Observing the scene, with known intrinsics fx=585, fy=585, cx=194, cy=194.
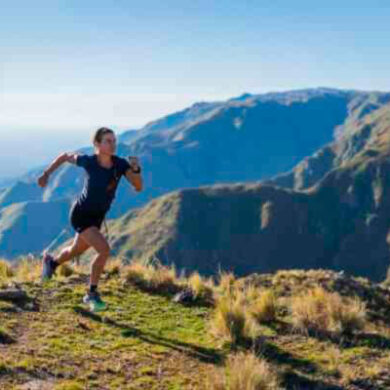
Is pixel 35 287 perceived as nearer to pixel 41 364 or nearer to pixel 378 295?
pixel 41 364

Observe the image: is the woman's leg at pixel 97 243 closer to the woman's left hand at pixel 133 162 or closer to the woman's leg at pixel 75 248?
the woman's leg at pixel 75 248

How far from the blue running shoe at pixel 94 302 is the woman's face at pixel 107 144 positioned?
7.34 ft

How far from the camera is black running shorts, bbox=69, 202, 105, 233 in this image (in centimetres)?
890

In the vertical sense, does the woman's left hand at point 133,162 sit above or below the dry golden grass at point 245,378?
above

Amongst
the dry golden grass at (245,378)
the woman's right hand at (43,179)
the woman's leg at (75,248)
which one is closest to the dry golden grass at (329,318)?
the dry golden grass at (245,378)

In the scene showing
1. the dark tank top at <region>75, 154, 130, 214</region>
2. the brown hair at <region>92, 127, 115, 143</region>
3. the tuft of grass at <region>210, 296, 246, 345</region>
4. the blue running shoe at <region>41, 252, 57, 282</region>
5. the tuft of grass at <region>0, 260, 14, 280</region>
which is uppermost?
the brown hair at <region>92, 127, 115, 143</region>

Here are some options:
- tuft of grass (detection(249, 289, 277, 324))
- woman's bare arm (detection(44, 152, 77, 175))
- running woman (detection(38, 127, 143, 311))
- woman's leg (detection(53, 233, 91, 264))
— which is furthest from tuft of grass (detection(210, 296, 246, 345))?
woman's bare arm (detection(44, 152, 77, 175))

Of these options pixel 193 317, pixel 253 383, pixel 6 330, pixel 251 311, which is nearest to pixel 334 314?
pixel 251 311

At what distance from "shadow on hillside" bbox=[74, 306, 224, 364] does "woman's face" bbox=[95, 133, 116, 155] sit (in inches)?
99.8

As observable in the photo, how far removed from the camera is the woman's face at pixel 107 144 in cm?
880

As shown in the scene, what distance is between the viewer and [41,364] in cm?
669

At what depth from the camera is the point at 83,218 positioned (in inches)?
352

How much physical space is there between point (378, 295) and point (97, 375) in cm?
972

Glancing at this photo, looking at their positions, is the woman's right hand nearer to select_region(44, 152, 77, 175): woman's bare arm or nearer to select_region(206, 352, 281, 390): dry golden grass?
select_region(44, 152, 77, 175): woman's bare arm
